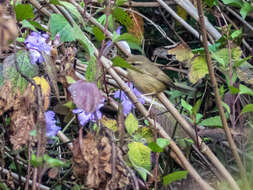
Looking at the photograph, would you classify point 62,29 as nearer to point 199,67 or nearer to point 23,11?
point 23,11

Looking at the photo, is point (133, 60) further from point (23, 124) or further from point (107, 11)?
point (23, 124)

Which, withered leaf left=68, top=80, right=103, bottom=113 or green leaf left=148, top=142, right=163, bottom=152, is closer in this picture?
withered leaf left=68, top=80, right=103, bottom=113

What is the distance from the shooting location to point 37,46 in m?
1.77

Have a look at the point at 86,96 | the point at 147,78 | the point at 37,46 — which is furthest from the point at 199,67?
the point at 86,96

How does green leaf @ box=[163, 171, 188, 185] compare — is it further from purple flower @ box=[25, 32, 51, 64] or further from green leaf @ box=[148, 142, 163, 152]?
purple flower @ box=[25, 32, 51, 64]

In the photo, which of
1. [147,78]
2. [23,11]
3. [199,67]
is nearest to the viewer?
[23,11]

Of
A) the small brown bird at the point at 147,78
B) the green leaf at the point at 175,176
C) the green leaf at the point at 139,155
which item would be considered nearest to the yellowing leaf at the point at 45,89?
the green leaf at the point at 139,155

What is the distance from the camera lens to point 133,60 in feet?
7.57

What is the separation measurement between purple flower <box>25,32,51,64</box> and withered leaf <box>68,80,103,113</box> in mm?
489

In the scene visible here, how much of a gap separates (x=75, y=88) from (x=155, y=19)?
2.23 meters

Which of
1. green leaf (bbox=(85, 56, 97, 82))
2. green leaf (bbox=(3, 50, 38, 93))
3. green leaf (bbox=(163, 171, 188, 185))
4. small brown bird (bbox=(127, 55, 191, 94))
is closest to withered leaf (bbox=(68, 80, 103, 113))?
green leaf (bbox=(85, 56, 97, 82))

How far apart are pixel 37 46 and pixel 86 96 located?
2.08ft

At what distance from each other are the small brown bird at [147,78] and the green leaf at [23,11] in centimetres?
66

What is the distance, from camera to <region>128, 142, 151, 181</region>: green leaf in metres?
1.63
